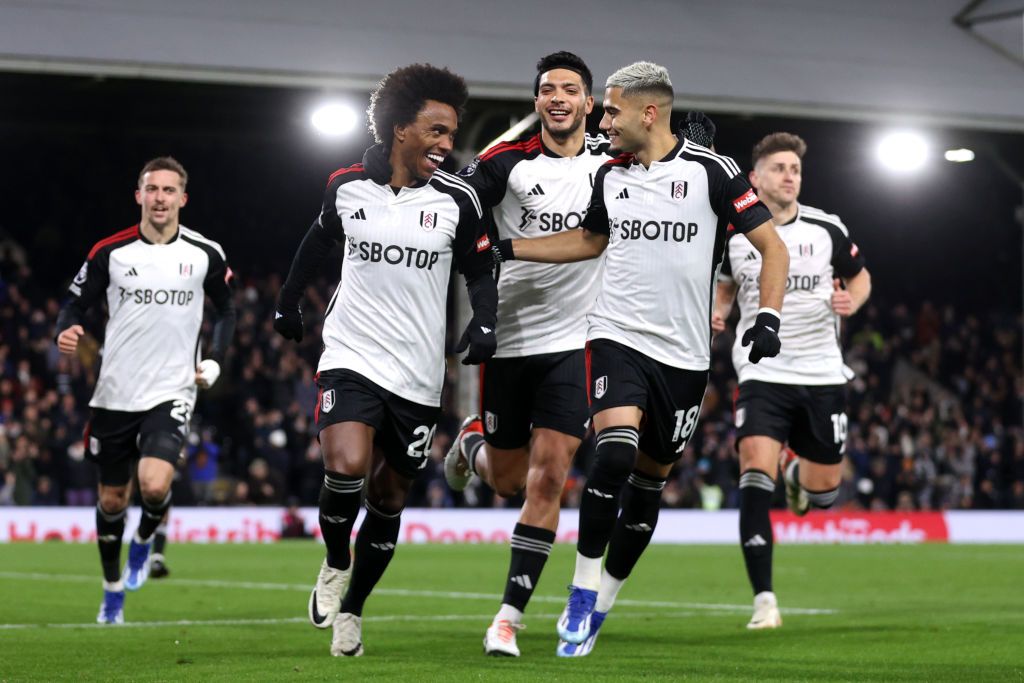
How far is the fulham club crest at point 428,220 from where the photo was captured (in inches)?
267

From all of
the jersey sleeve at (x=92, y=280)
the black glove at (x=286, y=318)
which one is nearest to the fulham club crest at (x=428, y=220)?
the black glove at (x=286, y=318)

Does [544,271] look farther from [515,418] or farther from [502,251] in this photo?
[515,418]

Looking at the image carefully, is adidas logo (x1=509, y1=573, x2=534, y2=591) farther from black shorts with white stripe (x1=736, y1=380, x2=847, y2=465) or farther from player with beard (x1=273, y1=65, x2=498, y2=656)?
black shorts with white stripe (x1=736, y1=380, x2=847, y2=465)

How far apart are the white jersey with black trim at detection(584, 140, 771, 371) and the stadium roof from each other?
14543mm

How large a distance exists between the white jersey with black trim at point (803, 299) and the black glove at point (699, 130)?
79.8 inches

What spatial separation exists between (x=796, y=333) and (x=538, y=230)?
2787 mm

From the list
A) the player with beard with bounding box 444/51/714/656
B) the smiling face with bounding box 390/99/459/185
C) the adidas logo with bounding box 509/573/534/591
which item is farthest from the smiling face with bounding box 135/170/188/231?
the adidas logo with bounding box 509/573/534/591

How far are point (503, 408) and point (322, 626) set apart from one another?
138 cm

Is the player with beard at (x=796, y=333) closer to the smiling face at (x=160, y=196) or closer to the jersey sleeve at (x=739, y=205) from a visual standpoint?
the jersey sleeve at (x=739, y=205)

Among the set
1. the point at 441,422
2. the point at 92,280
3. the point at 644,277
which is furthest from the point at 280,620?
the point at 441,422

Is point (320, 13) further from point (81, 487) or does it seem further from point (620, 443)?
point (620, 443)

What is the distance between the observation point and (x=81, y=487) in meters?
22.0

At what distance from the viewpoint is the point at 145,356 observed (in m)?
9.73

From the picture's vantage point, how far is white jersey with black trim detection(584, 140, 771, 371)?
7.00 meters
